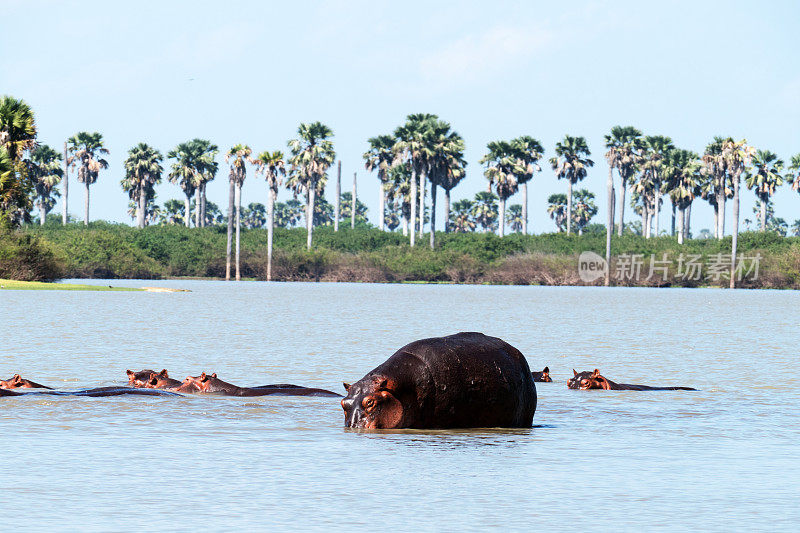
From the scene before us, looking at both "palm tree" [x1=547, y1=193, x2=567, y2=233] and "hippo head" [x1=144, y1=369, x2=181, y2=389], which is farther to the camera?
"palm tree" [x1=547, y1=193, x2=567, y2=233]

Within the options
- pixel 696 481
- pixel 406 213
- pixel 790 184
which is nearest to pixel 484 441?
pixel 696 481

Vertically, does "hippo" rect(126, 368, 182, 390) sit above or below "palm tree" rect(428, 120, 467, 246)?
below

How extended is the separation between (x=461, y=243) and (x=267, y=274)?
21262mm

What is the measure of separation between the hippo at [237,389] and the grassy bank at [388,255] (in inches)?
4002

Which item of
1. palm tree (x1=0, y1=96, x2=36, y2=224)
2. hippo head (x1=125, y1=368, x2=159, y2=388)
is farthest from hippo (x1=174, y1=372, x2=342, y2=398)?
palm tree (x1=0, y1=96, x2=36, y2=224)

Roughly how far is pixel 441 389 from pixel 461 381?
258 millimetres

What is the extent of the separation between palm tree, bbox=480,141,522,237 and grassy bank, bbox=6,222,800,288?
509 centimetres

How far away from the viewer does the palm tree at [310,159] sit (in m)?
130

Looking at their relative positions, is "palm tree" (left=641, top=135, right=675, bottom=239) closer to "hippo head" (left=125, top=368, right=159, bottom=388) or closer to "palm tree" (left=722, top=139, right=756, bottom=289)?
"palm tree" (left=722, top=139, right=756, bottom=289)

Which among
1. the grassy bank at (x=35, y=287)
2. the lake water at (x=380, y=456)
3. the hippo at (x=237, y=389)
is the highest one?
the grassy bank at (x=35, y=287)

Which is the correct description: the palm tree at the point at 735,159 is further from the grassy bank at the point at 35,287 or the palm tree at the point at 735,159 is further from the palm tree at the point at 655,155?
the grassy bank at the point at 35,287

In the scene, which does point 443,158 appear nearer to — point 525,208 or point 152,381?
point 525,208

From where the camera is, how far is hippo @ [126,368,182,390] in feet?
60.0

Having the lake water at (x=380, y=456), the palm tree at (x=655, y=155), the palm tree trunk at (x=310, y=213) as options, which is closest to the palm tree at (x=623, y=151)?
the palm tree at (x=655, y=155)
